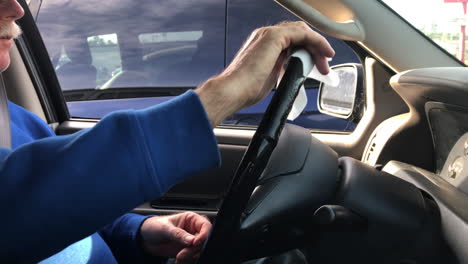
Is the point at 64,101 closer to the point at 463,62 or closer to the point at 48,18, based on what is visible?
the point at 48,18

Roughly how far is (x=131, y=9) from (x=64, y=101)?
67 centimetres

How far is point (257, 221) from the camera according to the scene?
0.96 m

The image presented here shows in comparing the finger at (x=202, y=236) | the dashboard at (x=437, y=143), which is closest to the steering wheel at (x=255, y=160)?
the finger at (x=202, y=236)

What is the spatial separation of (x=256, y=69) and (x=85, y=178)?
0.35 m

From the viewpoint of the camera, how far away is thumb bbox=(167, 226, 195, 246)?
1229mm

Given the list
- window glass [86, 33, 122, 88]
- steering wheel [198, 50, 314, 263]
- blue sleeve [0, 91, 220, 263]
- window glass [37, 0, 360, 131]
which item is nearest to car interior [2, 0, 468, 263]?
steering wheel [198, 50, 314, 263]

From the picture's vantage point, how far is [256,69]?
87cm

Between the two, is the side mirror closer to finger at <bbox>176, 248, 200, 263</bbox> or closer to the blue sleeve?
finger at <bbox>176, 248, 200, 263</bbox>

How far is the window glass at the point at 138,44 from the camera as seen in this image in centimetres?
267

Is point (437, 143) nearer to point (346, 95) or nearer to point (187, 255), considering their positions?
point (346, 95)

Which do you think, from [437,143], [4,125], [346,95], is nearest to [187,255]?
[4,125]

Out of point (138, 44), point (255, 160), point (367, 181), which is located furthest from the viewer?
point (138, 44)

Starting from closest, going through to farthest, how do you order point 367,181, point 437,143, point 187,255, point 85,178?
point 85,178 → point 367,181 → point 187,255 → point 437,143

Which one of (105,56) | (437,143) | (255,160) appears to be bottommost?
(105,56)
